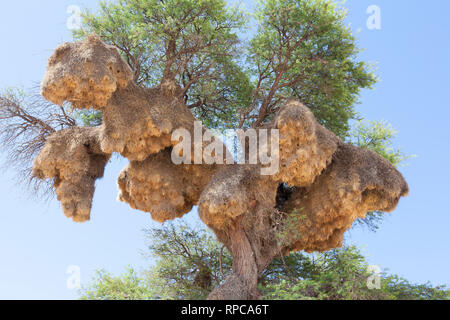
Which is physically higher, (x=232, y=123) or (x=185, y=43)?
(x=185, y=43)

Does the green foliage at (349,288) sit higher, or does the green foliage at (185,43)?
the green foliage at (185,43)

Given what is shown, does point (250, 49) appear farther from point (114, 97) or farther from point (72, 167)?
point (72, 167)

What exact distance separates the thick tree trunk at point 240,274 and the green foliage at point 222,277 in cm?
48

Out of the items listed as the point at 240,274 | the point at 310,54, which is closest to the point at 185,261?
the point at 240,274

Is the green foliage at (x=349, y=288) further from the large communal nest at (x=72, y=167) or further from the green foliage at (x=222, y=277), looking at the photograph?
the large communal nest at (x=72, y=167)

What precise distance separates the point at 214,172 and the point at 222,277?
3.90 meters

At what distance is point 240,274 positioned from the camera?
12312 millimetres

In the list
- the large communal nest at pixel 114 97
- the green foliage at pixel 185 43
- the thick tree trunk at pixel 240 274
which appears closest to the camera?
the large communal nest at pixel 114 97

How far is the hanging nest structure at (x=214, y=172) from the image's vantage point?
38.0ft

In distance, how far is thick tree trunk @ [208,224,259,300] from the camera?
11.5m

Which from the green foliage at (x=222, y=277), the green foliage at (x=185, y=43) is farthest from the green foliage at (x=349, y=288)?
the green foliage at (x=185, y=43)

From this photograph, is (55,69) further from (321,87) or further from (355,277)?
(355,277)

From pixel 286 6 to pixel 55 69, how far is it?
7916 mm

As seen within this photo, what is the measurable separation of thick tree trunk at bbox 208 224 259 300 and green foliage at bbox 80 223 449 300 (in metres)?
0.48
